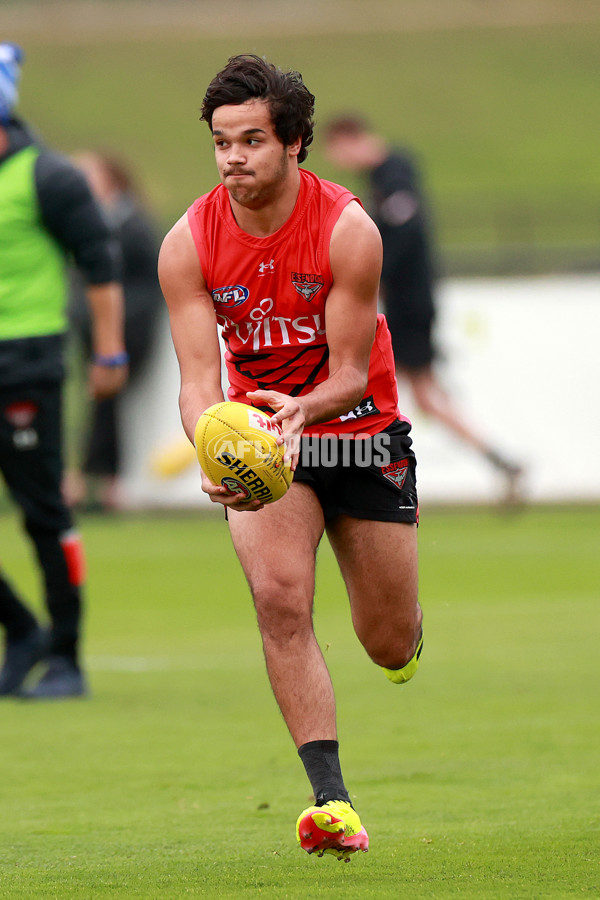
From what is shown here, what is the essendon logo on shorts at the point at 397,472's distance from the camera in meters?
4.82

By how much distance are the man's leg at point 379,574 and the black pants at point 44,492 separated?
2.34 meters

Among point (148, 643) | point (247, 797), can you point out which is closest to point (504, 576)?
point (148, 643)

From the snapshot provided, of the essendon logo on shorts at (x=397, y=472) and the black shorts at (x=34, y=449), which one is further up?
the essendon logo on shorts at (x=397, y=472)

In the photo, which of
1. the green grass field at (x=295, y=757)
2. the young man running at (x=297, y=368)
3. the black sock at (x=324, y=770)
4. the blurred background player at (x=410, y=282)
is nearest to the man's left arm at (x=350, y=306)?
the young man running at (x=297, y=368)

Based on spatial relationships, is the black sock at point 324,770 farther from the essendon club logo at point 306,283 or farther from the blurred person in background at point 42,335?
the blurred person in background at point 42,335

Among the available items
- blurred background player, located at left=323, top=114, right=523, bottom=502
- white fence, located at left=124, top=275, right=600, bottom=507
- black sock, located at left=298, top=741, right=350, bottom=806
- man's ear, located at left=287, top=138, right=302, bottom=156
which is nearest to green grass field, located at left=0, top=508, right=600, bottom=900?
black sock, located at left=298, top=741, right=350, bottom=806

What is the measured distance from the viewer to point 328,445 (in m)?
4.75

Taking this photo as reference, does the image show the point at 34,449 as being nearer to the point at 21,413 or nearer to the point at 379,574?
the point at 21,413

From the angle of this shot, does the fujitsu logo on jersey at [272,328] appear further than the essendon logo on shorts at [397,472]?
No

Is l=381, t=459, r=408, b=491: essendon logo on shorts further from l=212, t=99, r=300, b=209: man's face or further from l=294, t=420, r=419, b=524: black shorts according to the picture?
l=212, t=99, r=300, b=209: man's face

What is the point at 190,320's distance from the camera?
456 centimetres

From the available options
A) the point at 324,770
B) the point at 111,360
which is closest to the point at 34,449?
the point at 111,360

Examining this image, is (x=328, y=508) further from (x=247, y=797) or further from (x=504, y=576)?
(x=504, y=576)

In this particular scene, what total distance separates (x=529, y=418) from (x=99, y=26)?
4548 centimetres
